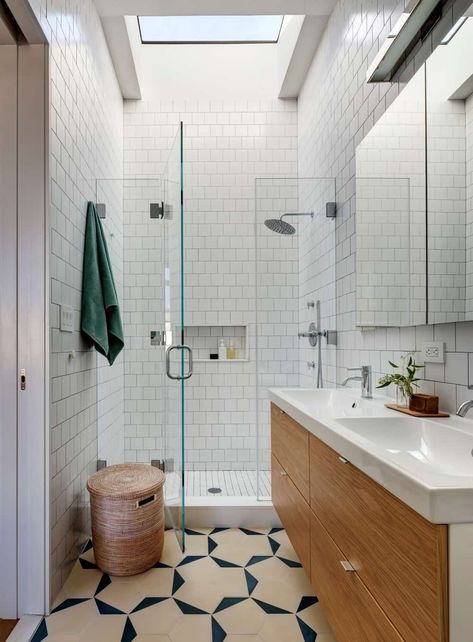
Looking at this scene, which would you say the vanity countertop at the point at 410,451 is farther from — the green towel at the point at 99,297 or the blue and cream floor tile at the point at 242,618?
the green towel at the point at 99,297

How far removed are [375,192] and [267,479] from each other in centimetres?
188

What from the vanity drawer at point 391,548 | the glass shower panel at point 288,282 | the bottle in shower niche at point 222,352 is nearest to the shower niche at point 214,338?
the bottle in shower niche at point 222,352

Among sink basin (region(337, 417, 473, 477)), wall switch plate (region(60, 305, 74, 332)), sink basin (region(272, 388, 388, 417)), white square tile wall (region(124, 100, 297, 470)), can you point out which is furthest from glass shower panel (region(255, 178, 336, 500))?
sink basin (region(337, 417, 473, 477))

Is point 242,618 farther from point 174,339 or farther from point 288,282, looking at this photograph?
point 288,282

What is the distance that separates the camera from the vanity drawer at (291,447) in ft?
5.79

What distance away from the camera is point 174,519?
2584 millimetres

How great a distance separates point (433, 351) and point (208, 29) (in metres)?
3.41

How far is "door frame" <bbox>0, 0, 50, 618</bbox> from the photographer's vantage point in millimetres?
1875

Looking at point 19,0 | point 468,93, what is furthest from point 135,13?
point 468,93

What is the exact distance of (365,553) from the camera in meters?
1.13

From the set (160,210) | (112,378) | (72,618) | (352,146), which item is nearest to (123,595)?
(72,618)

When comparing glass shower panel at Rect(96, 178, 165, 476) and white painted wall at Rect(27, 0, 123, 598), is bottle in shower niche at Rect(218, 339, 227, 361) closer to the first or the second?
glass shower panel at Rect(96, 178, 165, 476)

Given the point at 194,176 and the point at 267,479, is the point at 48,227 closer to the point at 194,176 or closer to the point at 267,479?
the point at 267,479

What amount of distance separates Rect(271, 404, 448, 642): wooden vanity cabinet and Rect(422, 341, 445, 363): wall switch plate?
547mm
